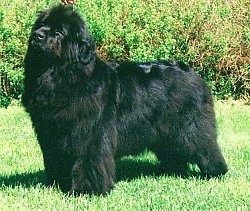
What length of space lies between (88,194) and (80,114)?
79cm

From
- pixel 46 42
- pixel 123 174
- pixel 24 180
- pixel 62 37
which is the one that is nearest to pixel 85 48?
pixel 62 37

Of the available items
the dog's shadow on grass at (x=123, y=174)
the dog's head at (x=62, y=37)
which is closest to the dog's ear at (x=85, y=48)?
the dog's head at (x=62, y=37)

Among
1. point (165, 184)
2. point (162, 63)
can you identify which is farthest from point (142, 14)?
point (165, 184)

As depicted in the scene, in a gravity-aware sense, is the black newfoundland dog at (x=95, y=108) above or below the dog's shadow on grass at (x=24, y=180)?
above

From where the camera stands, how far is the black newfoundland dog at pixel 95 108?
546 centimetres

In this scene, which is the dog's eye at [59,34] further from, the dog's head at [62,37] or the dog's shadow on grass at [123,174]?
the dog's shadow on grass at [123,174]

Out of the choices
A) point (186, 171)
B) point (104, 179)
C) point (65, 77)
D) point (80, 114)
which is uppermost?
point (65, 77)

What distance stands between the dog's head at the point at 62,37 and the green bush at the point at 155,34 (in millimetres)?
→ 5923

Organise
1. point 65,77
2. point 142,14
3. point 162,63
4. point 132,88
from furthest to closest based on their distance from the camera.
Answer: point 142,14 → point 162,63 → point 132,88 → point 65,77

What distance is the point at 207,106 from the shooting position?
6.58m

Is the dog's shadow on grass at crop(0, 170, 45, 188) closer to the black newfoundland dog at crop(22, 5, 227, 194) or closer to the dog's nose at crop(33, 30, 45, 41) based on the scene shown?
the black newfoundland dog at crop(22, 5, 227, 194)

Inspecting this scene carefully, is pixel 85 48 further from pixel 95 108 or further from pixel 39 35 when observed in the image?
pixel 95 108

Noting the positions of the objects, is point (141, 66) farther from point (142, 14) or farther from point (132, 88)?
point (142, 14)

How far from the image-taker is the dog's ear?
5508 millimetres
